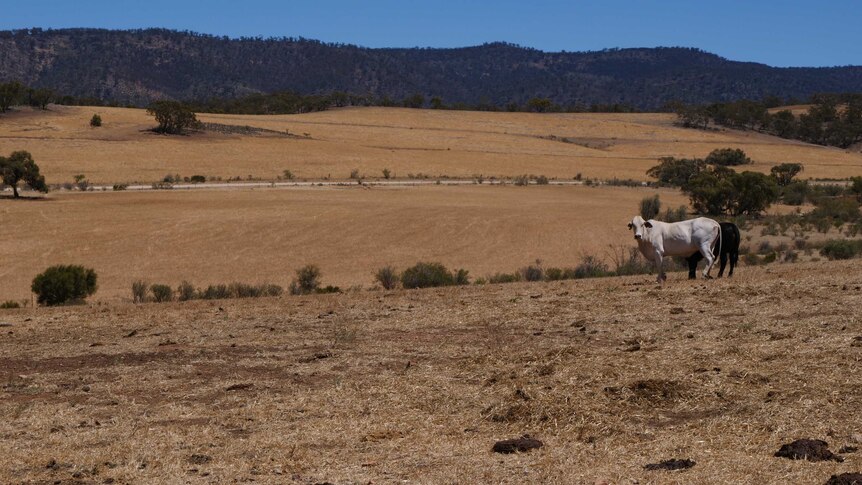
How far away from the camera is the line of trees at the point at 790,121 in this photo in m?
133

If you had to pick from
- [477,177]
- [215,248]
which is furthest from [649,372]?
[477,177]

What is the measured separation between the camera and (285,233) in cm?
4434

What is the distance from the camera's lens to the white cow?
19.8 metres

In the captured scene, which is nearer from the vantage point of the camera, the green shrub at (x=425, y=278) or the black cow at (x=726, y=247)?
the black cow at (x=726, y=247)

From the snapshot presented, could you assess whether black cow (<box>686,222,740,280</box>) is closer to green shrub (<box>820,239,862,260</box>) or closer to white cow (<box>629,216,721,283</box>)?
white cow (<box>629,216,721,283</box>)

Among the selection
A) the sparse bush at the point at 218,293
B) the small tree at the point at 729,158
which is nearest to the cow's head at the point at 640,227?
the sparse bush at the point at 218,293

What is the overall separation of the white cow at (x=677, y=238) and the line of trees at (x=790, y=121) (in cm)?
12120

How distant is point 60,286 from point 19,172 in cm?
3060

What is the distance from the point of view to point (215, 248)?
133 feet

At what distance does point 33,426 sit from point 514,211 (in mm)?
42605

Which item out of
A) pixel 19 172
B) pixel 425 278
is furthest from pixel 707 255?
pixel 19 172

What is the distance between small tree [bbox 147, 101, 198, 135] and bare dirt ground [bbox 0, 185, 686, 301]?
39.7m

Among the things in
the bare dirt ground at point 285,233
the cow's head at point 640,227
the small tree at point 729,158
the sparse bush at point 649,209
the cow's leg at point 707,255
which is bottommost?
the bare dirt ground at point 285,233

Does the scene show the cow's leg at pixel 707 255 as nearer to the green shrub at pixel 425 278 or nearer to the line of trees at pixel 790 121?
the green shrub at pixel 425 278
